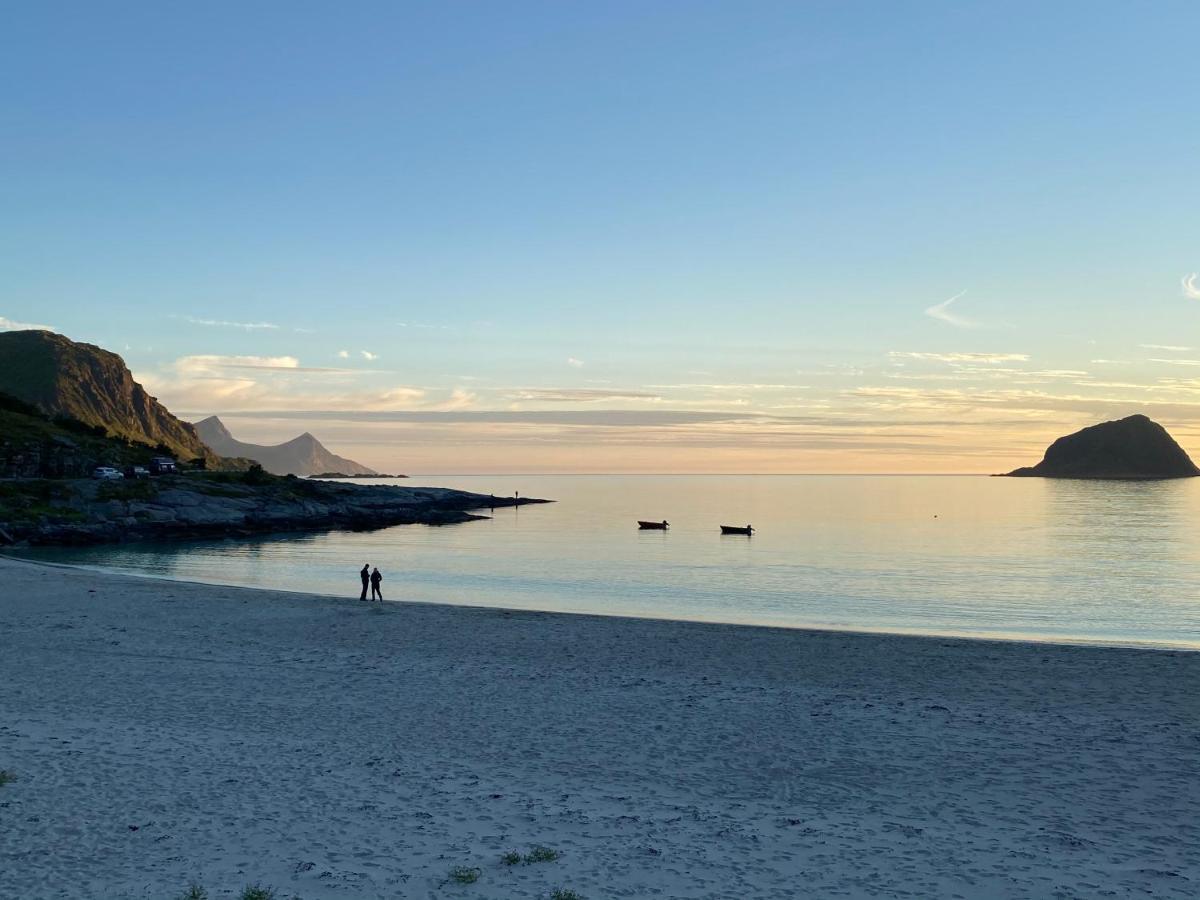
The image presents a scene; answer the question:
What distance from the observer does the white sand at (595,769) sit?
10.7 meters

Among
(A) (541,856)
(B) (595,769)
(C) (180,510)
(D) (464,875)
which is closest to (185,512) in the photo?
(C) (180,510)

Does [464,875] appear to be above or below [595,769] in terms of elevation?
above

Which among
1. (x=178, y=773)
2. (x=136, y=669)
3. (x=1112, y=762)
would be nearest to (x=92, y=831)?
(x=178, y=773)

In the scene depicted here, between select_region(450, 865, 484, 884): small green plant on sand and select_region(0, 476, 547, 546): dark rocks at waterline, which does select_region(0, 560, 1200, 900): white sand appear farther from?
select_region(0, 476, 547, 546): dark rocks at waterline

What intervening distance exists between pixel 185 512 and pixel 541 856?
9582cm

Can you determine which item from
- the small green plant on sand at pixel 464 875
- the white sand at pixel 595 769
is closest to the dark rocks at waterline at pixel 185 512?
the white sand at pixel 595 769

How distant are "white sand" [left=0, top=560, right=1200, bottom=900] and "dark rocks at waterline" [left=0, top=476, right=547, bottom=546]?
204 feet

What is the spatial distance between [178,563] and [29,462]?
2168 inches

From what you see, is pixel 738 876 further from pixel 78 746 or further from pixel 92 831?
pixel 78 746

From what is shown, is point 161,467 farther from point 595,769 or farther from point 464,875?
point 464,875

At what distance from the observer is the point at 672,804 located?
1342cm

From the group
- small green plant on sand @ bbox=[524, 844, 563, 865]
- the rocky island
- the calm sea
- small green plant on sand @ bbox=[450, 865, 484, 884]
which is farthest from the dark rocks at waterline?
small green plant on sand @ bbox=[524, 844, 563, 865]

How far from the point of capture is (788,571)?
67.2 metres

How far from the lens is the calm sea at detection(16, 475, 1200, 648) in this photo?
148 feet
